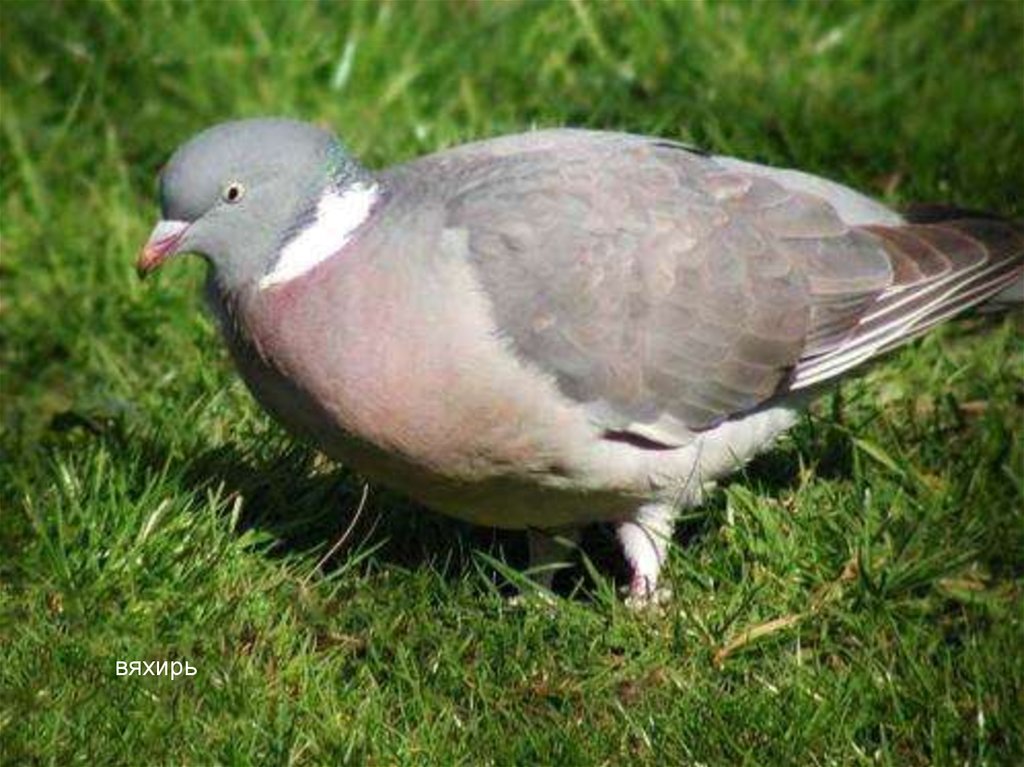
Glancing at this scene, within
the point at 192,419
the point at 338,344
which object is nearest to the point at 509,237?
the point at 338,344

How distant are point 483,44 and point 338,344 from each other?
2532 mm

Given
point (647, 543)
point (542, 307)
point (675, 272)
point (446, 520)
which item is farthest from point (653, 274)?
point (446, 520)

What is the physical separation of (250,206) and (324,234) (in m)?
0.17

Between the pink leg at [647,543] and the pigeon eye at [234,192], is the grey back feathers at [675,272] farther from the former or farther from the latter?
the pigeon eye at [234,192]

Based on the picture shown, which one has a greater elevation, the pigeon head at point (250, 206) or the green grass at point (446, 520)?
the pigeon head at point (250, 206)

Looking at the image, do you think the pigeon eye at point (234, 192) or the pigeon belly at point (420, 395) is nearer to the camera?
the pigeon belly at point (420, 395)

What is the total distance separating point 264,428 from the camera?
5.73 metres

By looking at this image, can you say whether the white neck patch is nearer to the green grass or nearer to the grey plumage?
the grey plumage

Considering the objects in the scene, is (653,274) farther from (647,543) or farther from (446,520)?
(446,520)

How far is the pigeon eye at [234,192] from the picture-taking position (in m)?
5.05

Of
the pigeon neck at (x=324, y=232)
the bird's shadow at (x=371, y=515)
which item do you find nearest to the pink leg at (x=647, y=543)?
the bird's shadow at (x=371, y=515)

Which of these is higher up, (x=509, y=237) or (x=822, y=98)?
(x=509, y=237)

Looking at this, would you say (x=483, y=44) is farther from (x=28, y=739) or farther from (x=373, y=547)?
(x=28, y=739)

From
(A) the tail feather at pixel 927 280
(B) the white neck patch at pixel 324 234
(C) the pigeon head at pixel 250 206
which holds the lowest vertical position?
(A) the tail feather at pixel 927 280
